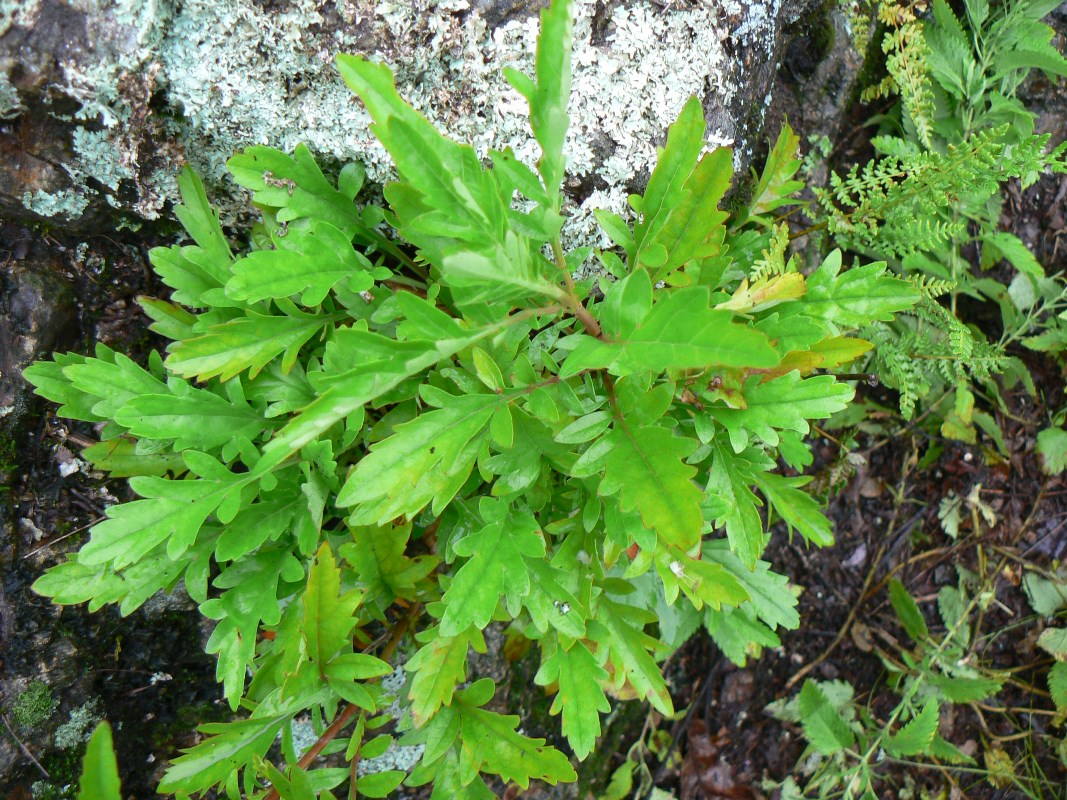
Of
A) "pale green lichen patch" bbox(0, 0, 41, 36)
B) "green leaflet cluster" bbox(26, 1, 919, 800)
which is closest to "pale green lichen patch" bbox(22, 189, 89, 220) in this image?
"green leaflet cluster" bbox(26, 1, 919, 800)

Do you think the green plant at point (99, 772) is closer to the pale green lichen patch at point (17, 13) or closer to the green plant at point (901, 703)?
the pale green lichen patch at point (17, 13)

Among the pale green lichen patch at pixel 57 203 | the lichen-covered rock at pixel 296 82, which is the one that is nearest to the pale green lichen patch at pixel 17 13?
the lichen-covered rock at pixel 296 82

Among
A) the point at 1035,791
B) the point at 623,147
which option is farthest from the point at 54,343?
the point at 1035,791

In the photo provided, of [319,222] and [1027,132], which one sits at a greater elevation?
[319,222]

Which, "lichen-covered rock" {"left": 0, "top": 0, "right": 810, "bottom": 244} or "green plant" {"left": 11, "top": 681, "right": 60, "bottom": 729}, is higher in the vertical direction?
"lichen-covered rock" {"left": 0, "top": 0, "right": 810, "bottom": 244}

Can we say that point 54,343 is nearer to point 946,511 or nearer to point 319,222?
point 319,222

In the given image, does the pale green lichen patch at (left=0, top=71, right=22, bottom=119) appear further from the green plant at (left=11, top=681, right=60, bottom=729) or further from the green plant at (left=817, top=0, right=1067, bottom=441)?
the green plant at (left=817, top=0, right=1067, bottom=441)

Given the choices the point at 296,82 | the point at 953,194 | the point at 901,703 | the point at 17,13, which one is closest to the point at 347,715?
the point at 296,82
